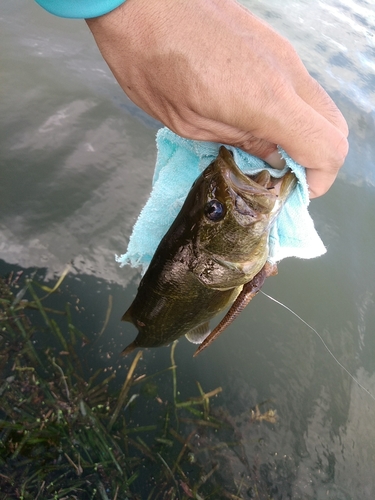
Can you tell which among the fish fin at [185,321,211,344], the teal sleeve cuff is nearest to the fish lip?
the teal sleeve cuff

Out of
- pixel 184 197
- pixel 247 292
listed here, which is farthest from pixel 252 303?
pixel 184 197

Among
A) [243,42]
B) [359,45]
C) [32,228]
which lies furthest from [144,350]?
[359,45]

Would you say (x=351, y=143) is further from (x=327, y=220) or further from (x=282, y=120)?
(x=282, y=120)

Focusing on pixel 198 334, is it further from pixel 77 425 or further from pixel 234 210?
pixel 77 425

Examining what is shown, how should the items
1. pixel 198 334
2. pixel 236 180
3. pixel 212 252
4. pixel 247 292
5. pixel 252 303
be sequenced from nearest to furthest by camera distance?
pixel 236 180, pixel 212 252, pixel 247 292, pixel 198 334, pixel 252 303

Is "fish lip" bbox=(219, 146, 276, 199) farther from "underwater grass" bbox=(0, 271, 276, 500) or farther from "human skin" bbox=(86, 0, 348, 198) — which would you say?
"underwater grass" bbox=(0, 271, 276, 500)

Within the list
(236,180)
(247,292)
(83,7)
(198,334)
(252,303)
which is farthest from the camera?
(252,303)
